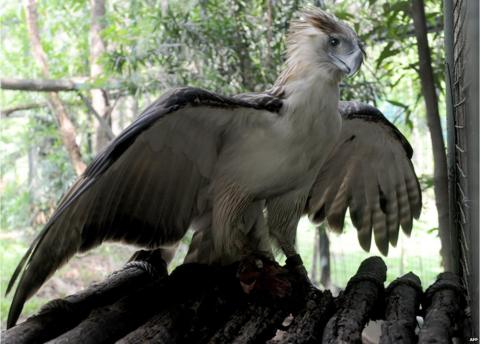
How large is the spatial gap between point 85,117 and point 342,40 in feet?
12.9

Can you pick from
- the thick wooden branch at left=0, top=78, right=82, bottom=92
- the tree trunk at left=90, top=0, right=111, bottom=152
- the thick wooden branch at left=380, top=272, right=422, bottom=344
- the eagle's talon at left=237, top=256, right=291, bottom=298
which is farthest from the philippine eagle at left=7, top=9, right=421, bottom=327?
the tree trunk at left=90, top=0, right=111, bottom=152

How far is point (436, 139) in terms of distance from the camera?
89.7 inches

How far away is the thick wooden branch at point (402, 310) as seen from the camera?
1368mm

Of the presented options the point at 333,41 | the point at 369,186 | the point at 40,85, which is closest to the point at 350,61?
the point at 333,41

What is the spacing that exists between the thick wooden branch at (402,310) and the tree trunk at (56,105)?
3.26 meters

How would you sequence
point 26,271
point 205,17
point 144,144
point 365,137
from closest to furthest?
point 26,271
point 144,144
point 365,137
point 205,17

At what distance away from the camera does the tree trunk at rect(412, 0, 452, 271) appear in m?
2.20

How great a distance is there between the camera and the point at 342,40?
1951mm

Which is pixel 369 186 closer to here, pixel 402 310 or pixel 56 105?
pixel 402 310

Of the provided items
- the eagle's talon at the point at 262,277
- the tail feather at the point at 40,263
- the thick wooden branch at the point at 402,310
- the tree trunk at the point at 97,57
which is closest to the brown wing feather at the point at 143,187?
the tail feather at the point at 40,263

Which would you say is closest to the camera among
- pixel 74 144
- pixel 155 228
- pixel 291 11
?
pixel 155 228

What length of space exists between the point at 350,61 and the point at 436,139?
60 cm

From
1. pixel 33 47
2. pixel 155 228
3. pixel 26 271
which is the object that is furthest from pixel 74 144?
pixel 26 271

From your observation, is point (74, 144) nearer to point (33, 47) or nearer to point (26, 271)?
point (33, 47)
